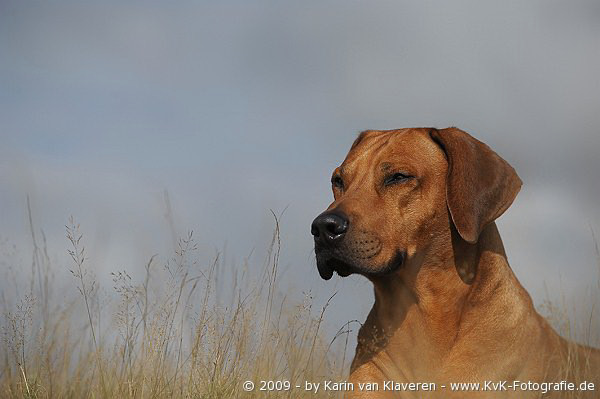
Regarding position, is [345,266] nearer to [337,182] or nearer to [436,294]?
[436,294]

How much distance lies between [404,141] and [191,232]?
2109 millimetres

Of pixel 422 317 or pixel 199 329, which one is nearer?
pixel 422 317

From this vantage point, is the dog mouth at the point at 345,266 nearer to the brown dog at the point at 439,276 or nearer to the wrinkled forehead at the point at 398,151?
the brown dog at the point at 439,276

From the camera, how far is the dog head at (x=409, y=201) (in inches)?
234

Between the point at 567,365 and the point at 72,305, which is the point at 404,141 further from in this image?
the point at 72,305

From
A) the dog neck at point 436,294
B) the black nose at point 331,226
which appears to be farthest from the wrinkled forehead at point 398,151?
the black nose at point 331,226

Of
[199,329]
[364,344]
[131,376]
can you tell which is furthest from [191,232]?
[364,344]

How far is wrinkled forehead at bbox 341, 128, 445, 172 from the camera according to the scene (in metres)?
6.44

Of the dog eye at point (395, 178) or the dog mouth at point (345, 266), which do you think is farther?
the dog eye at point (395, 178)

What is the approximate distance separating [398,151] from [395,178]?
279 mm

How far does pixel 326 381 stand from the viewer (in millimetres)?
7016

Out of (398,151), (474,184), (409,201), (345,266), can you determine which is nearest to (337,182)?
(398,151)

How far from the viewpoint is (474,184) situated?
6.22m

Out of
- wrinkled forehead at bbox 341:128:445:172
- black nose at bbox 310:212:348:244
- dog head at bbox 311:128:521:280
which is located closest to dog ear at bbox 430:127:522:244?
dog head at bbox 311:128:521:280
